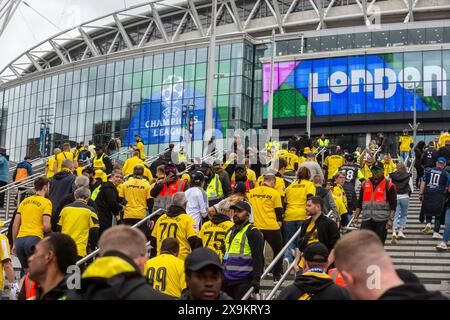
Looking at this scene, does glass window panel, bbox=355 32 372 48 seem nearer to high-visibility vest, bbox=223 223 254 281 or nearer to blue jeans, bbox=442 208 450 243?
blue jeans, bbox=442 208 450 243

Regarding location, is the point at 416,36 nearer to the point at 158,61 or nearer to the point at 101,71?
the point at 158,61

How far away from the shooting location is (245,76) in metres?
51.3

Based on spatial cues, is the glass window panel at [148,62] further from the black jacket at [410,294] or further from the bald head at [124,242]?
the black jacket at [410,294]

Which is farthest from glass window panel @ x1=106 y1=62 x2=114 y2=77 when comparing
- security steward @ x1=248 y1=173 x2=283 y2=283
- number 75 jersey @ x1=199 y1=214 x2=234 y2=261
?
number 75 jersey @ x1=199 y1=214 x2=234 y2=261

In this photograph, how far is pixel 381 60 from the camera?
47.5m

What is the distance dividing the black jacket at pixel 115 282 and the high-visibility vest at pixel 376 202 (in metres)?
7.74

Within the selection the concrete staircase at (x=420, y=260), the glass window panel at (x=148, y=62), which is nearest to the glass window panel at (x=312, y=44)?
the glass window panel at (x=148, y=62)

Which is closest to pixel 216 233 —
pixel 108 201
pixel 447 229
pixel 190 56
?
pixel 108 201

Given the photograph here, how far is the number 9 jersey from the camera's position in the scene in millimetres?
8086

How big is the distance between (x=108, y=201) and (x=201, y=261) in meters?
7.04

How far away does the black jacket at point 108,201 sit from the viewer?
11.2 meters

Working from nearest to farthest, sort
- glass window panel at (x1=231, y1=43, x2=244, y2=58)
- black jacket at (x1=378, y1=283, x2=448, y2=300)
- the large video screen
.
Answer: black jacket at (x1=378, y1=283, x2=448, y2=300) → the large video screen → glass window panel at (x1=231, y1=43, x2=244, y2=58)

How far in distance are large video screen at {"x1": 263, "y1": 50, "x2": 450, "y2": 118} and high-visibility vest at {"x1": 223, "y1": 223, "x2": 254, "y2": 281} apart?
40158 millimetres

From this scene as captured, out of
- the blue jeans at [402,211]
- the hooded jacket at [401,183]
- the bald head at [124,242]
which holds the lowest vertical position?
the bald head at [124,242]
